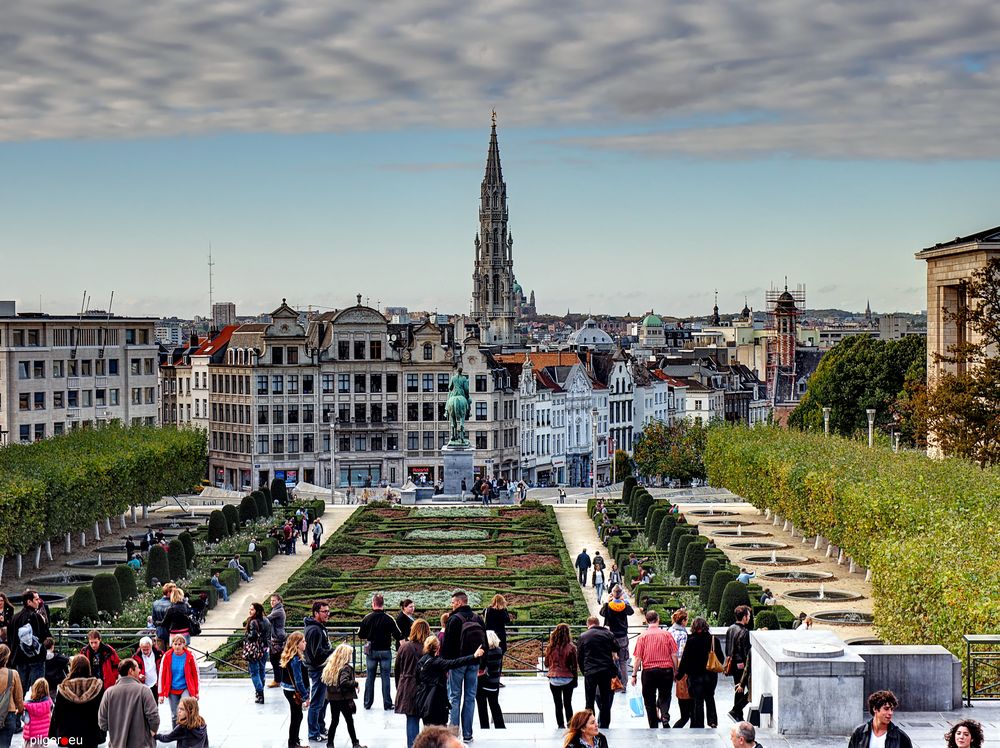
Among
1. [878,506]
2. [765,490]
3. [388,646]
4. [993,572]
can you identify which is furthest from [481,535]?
Answer: [388,646]

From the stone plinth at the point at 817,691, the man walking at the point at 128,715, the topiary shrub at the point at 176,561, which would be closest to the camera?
the man walking at the point at 128,715

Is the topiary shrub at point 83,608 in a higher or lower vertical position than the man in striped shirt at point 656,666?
lower

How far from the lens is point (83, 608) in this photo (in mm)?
42219

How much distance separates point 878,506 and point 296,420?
72861 mm

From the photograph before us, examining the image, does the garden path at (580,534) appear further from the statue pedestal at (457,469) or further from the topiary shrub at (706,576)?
the statue pedestal at (457,469)

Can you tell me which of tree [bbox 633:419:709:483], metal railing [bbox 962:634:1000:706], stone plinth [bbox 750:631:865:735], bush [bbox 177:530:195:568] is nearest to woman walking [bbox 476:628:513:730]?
stone plinth [bbox 750:631:865:735]

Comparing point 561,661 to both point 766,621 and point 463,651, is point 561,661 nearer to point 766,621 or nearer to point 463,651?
point 463,651

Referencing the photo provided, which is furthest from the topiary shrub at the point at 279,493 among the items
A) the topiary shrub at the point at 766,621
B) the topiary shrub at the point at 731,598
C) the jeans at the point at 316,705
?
the jeans at the point at 316,705

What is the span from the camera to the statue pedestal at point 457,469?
88.1 metres

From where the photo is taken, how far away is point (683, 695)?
24266mm

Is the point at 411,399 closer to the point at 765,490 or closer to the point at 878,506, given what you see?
the point at 765,490

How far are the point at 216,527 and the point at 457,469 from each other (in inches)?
940

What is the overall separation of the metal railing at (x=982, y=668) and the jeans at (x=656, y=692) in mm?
5157

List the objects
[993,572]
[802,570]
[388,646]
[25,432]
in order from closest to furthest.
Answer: [388,646] → [993,572] → [802,570] → [25,432]
